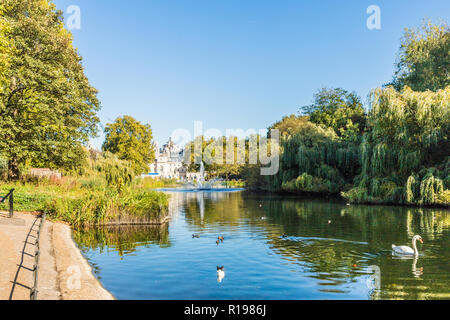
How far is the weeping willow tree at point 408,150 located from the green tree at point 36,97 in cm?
2528

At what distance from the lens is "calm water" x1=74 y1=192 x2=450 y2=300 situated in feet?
32.6

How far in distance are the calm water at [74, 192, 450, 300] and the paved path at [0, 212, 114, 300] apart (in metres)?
0.75

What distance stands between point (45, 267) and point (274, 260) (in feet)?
24.6

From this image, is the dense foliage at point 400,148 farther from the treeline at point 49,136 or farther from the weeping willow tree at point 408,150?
the treeline at point 49,136

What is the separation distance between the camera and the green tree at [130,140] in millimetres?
68188

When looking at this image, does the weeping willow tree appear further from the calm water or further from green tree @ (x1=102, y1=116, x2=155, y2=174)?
green tree @ (x1=102, y1=116, x2=155, y2=174)

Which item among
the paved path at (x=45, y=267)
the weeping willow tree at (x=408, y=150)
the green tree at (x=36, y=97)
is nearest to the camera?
the paved path at (x=45, y=267)

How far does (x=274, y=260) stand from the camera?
13.3 metres

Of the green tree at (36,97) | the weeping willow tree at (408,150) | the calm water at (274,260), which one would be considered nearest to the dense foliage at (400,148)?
the weeping willow tree at (408,150)

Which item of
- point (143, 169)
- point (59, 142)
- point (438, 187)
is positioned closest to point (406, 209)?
point (438, 187)

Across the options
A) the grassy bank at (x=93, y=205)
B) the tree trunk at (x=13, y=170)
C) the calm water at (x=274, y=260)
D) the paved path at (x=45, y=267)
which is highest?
the tree trunk at (x=13, y=170)

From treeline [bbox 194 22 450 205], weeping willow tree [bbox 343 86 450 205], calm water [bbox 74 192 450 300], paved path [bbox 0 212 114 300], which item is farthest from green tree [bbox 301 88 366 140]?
paved path [bbox 0 212 114 300]
